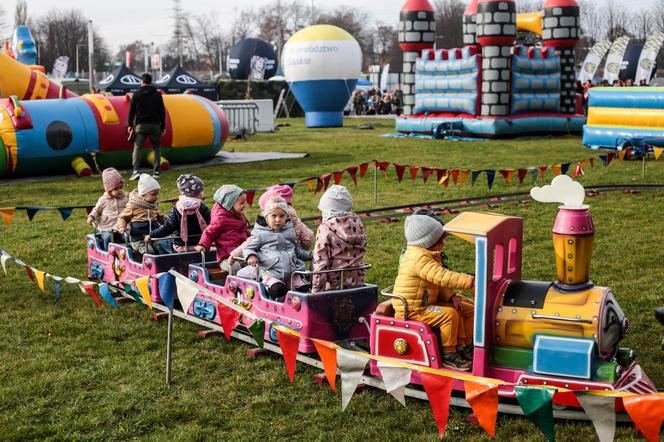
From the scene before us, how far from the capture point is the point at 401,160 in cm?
2130

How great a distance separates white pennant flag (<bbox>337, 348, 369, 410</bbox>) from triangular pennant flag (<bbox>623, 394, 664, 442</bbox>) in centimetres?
149

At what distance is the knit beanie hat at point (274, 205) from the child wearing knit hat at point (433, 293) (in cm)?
156

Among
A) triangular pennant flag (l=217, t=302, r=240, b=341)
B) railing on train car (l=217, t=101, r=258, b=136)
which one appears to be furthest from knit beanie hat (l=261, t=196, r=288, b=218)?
railing on train car (l=217, t=101, r=258, b=136)

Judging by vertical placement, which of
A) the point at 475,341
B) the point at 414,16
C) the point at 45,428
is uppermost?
the point at 414,16

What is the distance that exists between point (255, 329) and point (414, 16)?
2480 cm

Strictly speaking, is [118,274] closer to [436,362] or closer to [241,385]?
[241,385]

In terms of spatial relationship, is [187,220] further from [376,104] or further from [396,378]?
[376,104]

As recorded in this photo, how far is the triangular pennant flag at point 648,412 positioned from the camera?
396cm

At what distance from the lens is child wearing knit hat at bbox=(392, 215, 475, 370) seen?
5773 mm

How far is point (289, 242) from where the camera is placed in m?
7.34

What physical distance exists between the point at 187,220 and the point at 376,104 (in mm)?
41216

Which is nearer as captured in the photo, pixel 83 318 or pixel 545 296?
pixel 545 296

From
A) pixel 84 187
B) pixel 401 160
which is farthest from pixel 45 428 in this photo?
pixel 401 160

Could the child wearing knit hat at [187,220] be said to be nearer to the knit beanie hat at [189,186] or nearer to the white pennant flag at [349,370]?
the knit beanie hat at [189,186]
